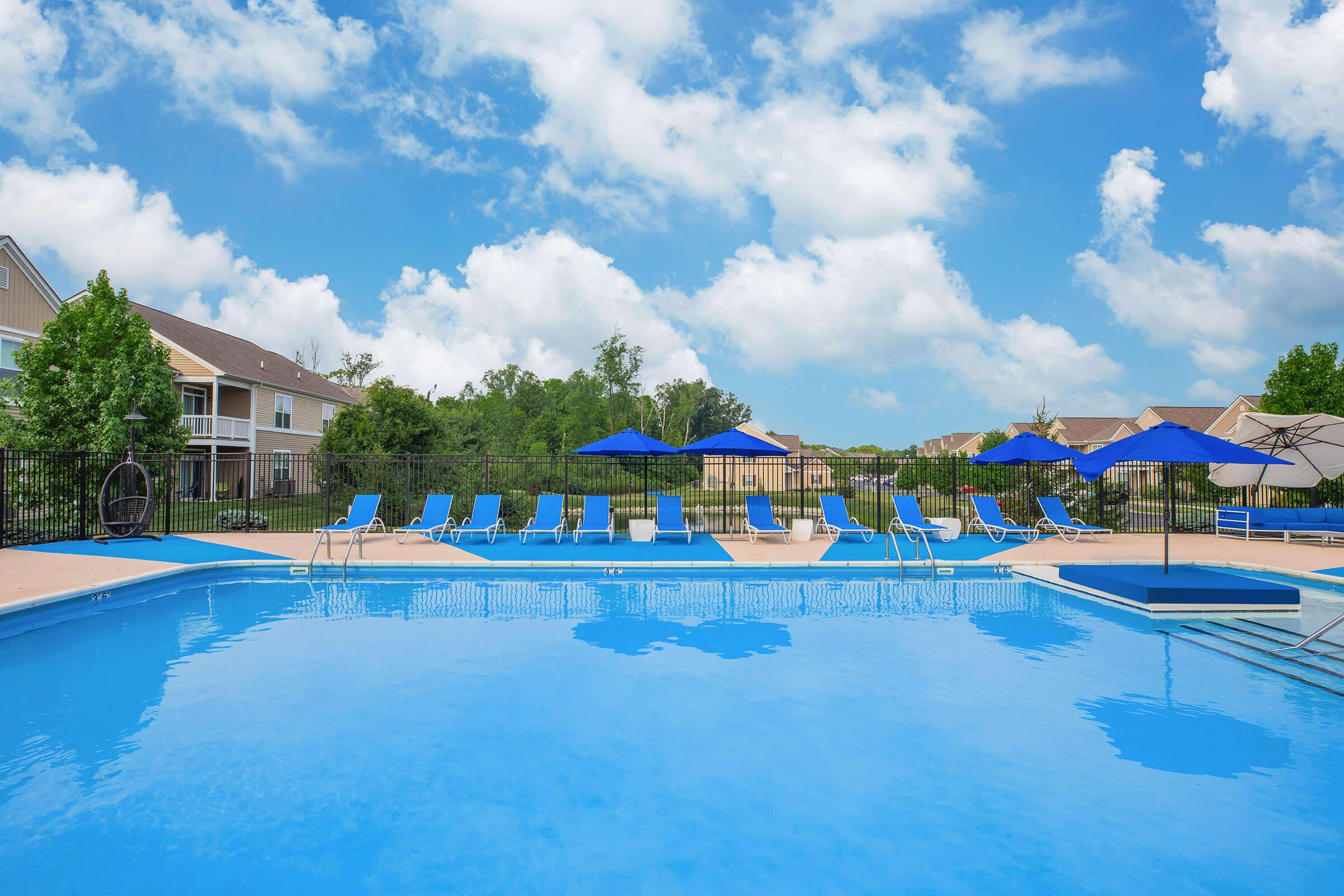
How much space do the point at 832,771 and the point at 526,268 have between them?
22.1m

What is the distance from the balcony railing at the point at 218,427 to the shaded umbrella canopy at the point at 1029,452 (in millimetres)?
25000

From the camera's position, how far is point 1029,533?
13.5m

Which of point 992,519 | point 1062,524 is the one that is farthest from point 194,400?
point 1062,524

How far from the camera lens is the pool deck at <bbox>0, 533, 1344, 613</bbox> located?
30.8 feet

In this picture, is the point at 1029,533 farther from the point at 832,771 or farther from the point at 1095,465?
the point at 832,771

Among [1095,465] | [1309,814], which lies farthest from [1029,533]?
[1309,814]

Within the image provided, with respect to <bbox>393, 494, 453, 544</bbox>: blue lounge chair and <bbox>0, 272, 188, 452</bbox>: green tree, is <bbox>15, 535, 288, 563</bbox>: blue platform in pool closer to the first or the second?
<bbox>393, 494, 453, 544</bbox>: blue lounge chair

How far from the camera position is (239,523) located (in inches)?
570

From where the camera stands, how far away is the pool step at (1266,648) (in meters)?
5.28

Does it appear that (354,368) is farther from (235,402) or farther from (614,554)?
(614,554)

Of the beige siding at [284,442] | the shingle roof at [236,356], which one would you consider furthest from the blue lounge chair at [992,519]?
the beige siding at [284,442]

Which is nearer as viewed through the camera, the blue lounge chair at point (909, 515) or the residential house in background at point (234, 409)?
the blue lounge chair at point (909, 515)

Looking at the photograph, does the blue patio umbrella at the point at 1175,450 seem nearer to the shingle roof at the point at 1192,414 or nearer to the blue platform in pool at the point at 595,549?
the blue platform in pool at the point at 595,549

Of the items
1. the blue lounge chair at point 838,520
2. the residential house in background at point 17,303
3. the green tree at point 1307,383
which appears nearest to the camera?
the blue lounge chair at point 838,520
